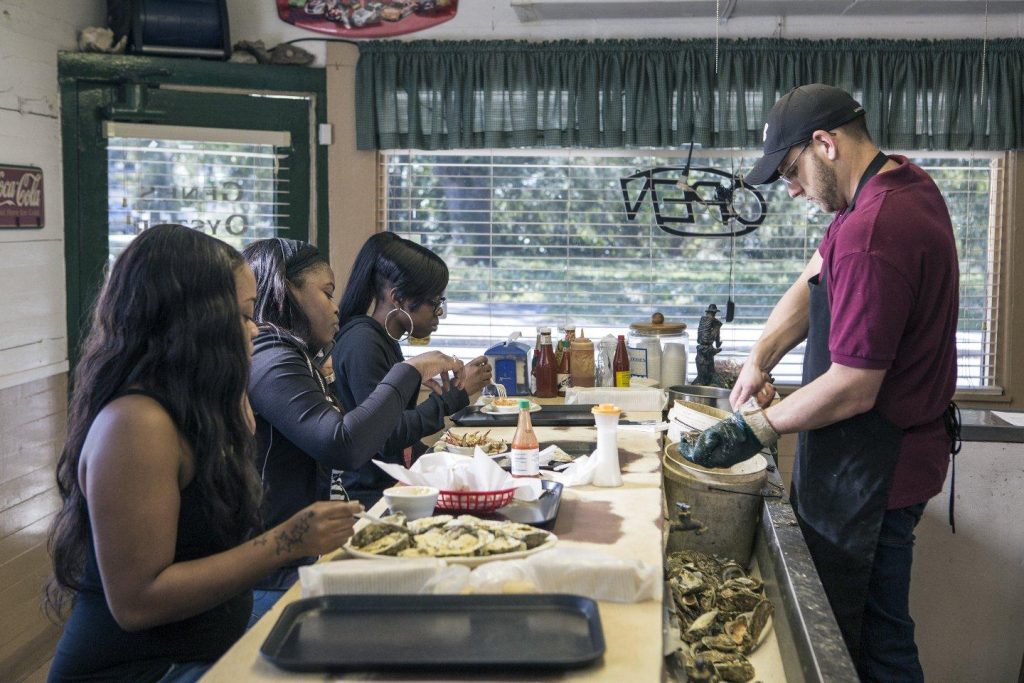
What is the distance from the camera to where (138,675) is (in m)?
1.79

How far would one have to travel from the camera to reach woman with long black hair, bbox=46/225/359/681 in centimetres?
167

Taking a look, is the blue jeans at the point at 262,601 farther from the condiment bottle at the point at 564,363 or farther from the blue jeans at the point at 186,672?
the condiment bottle at the point at 564,363

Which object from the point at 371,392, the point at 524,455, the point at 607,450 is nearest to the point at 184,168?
the point at 371,392

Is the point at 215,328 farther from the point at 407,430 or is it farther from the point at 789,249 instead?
the point at 789,249

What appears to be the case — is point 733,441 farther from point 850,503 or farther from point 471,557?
point 471,557

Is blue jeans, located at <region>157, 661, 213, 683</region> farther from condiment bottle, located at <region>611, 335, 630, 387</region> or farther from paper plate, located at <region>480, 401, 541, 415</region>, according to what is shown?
condiment bottle, located at <region>611, 335, 630, 387</region>

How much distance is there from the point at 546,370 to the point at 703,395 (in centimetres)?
68

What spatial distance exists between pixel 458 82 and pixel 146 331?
3534 mm

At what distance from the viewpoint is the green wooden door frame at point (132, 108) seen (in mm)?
4836

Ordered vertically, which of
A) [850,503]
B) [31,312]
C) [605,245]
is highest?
[605,245]

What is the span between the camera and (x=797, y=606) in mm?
1919

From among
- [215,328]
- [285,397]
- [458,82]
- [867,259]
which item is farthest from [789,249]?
[215,328]

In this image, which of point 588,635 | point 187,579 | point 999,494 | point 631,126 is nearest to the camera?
point 588,635

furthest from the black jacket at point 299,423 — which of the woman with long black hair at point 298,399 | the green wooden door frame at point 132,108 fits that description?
the green wooden door frame at point 132,108
